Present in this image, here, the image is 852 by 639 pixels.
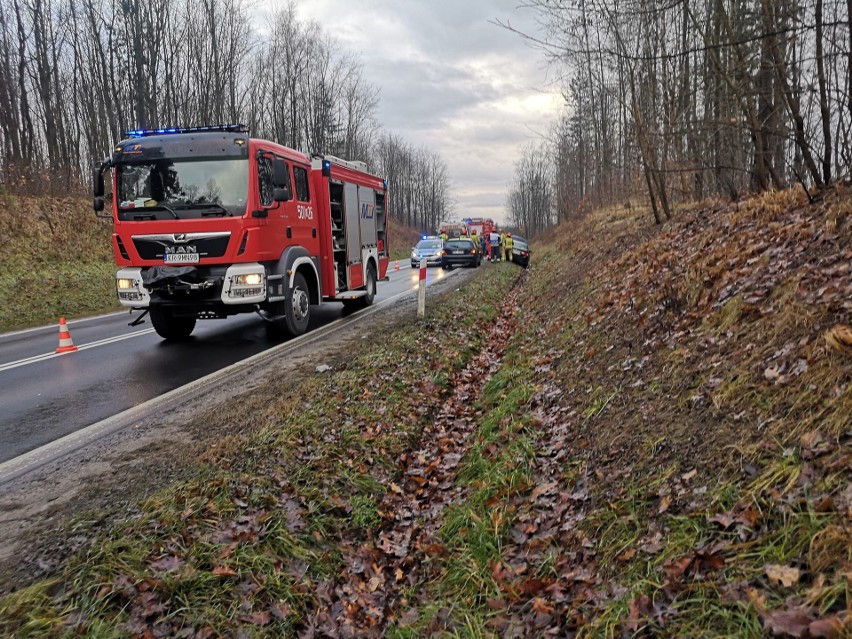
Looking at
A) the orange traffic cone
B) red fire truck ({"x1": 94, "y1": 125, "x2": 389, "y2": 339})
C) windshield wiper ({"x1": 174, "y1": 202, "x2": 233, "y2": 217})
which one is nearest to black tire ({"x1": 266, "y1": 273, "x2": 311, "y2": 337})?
red fire truck ({"x1": 94, "y1": 125, "x2": 389, "y2": 339})

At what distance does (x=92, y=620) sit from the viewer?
106 inches

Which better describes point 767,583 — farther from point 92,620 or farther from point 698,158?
point 698,158

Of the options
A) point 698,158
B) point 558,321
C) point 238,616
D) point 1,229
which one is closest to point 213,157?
point 558,321

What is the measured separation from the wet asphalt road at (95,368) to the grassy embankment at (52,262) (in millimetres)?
2934

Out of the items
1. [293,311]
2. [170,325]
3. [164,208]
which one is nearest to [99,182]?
[164,208]

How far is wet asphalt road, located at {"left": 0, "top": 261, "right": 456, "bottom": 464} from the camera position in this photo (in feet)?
18.8

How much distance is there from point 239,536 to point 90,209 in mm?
24915

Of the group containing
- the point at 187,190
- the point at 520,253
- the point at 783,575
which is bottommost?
the point at 783,575

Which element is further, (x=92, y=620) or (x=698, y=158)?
(x=698, y=158)

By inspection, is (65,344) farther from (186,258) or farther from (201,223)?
(201,223)

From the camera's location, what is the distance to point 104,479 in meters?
4.21

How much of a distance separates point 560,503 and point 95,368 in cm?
718

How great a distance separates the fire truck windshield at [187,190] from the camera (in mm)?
8578

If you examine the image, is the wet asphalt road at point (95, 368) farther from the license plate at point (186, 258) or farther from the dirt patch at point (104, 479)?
the license plate at point (186, 258)
